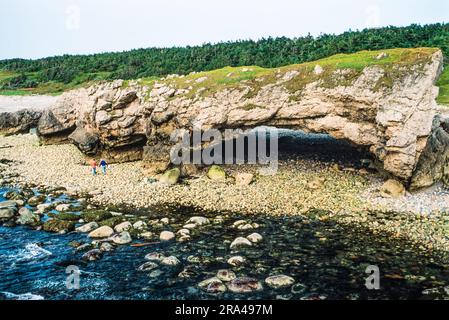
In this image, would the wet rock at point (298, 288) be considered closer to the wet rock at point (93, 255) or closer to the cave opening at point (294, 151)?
the wet rock at point (93, 255)

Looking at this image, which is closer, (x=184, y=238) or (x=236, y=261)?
(x=236, y=261)

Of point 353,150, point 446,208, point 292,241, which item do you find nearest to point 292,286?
point 292,241

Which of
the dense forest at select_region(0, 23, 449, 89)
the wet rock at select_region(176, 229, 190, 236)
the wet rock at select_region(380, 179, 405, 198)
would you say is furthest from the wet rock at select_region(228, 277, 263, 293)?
the dense forest at select_region(0, 23, 449, 89)

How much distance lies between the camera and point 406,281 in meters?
16.1

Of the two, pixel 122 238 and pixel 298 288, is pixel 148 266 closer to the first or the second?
pixel 122 238

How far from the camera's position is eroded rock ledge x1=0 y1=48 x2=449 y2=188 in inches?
974

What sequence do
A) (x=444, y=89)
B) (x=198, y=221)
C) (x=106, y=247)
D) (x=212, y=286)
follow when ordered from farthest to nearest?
(x=444, y=89) → (x=198, y=221) → (x=106, y=247) → (x=212, y=286)

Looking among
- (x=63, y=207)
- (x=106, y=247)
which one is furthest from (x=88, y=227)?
(x=63, y=207)

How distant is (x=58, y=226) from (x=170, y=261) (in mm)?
7912

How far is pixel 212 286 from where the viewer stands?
15.8 m

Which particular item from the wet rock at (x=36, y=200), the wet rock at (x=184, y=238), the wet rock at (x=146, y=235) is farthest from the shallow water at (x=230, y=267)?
the wet rock at (x=36, y=200)

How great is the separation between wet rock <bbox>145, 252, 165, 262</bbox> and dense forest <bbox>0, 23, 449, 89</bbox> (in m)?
64.9

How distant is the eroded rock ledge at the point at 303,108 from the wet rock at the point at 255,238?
10794 mm

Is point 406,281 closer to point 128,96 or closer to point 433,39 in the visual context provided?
point 128,96
